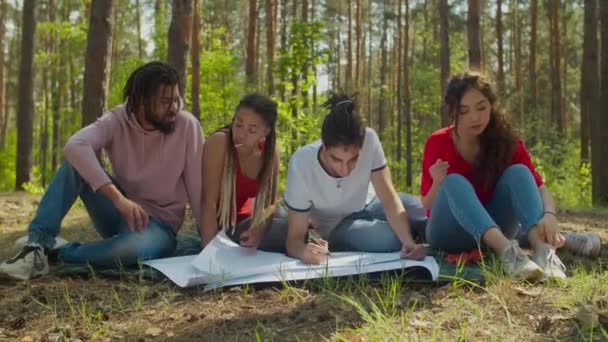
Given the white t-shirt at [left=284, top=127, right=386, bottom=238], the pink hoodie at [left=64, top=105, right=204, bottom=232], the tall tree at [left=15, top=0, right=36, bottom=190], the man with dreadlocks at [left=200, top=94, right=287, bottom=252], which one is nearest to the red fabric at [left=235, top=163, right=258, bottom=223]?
the man with dreadlocks at [left=200, top=94, right=287, bottom=252]

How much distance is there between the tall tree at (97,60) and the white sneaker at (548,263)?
5267 mm

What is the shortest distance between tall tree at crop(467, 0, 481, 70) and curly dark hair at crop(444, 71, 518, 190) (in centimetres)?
599

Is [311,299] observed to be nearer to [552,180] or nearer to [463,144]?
[463,144]

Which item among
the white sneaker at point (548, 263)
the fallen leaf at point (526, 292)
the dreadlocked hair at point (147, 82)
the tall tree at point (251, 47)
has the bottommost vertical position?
the fallen leaf at point (526, 292)

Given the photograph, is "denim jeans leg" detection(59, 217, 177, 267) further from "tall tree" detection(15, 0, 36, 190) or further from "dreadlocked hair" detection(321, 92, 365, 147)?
"tall tree" detection(15, 0, 36, 190)

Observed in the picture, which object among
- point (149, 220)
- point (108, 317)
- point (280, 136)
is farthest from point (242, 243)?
point (280, 136)

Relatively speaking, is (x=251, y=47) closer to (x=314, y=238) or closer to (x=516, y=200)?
(x=314, y=238)

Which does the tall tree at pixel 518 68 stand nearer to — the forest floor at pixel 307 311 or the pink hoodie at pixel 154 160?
the pink hoodie at pixel 154 160

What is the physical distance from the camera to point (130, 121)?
3332 mm

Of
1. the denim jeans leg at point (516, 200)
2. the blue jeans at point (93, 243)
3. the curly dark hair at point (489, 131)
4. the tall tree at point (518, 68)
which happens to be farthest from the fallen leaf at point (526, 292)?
the tall tree at point (518, 68)

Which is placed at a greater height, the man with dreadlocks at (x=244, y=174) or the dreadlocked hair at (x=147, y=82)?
the dreadlocked hair at (x=147, y=82)

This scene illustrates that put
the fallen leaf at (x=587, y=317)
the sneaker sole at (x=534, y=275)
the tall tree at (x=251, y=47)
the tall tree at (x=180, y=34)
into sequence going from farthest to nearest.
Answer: the tall tree at (x=251, y=47), the tall tree at (x=180, y=34), the sneaker sole at (x=534, y=275), the fallen leaf at (x=587, y=317)

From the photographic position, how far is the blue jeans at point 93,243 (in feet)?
10.5

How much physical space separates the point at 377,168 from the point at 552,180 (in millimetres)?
11212
